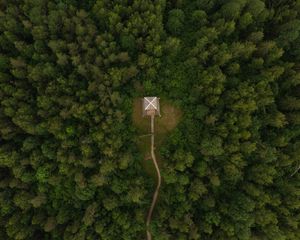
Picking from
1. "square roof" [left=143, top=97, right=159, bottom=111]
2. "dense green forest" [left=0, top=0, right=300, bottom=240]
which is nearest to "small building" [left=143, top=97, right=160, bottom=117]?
"square roof" [left=143, top=97, right=159, bottom=111]

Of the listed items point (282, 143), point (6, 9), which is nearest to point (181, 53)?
point (282, 143)

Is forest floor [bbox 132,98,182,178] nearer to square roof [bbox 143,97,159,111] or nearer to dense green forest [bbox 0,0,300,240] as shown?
dense green forest [bbox 0,0,300,240]

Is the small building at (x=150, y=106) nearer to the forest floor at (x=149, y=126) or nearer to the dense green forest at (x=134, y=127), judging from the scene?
the forest floor at (x=149, y=126)

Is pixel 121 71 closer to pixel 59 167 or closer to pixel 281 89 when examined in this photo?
pixel 59 167

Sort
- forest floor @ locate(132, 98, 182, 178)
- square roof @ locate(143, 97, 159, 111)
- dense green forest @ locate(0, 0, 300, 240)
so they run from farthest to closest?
forest floor @ locate(132, 98, 182, 178), square roof @ locate(143, 97, 159, 111), dense green forest @ locate(0, 0, 300, 240)

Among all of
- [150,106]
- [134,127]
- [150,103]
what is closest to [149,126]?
[134,127]

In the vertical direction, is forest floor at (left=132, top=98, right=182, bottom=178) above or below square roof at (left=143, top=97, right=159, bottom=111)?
below
